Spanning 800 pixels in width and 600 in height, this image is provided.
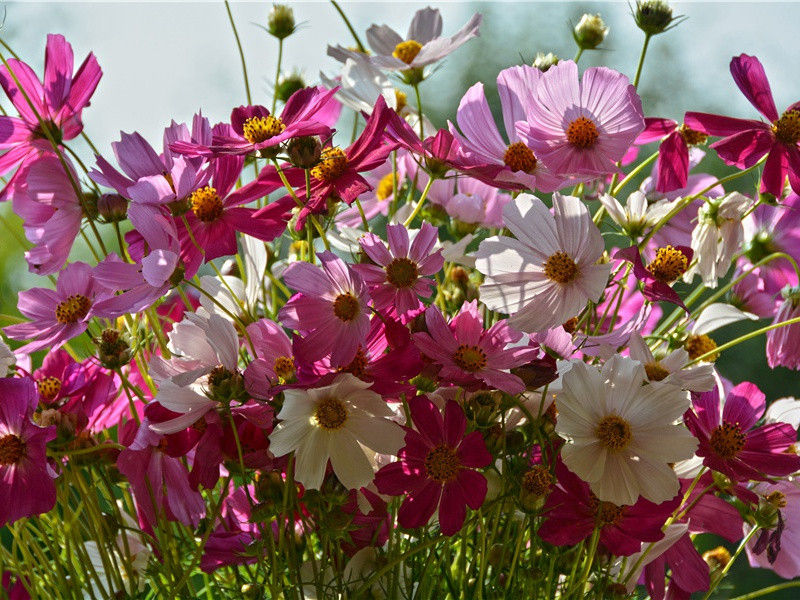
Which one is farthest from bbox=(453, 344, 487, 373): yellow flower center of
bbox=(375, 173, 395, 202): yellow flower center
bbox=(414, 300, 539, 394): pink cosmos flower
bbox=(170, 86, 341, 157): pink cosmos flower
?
bbox=(375, 173, 395, 202): yellow flower center

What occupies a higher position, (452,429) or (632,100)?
(632,100)

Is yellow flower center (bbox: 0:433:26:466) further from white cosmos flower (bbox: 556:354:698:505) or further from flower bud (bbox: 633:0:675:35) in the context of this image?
flower bud (bbox: 633:0:675:35)

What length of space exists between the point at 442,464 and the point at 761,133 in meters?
0.21

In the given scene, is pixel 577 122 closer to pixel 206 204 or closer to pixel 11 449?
pixel 206 204

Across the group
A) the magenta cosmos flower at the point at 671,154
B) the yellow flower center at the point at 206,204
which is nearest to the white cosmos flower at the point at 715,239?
the magenta cosmos flower at the point at 671,154

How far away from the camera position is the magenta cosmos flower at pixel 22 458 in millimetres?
390

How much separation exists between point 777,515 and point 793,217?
0.16 metres

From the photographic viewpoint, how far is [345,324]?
37 cm

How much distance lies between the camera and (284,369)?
0.40 m

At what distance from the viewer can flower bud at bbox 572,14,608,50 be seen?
1.76ft

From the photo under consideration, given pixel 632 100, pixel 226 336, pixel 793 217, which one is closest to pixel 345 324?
pixel 226 336

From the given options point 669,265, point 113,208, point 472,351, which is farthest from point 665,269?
point 113,208

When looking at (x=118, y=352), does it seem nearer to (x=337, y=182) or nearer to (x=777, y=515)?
(x=337, y=182)

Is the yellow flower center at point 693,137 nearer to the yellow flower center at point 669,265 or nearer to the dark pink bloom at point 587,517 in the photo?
the yellow flower center at point 669,265
